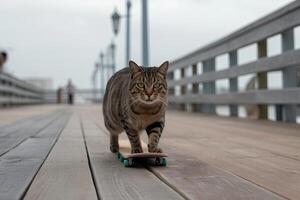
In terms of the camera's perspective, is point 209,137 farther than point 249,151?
Yes

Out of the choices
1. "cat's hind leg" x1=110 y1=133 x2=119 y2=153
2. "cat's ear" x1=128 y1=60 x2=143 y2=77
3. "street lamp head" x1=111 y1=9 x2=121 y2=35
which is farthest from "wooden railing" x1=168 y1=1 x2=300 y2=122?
"street lamp head" x1=111 y1=9 x2=121 y2=35

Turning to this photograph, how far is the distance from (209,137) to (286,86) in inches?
102

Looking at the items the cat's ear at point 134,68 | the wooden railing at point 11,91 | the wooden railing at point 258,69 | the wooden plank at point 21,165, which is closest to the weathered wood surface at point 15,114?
the wooden railing at point 11,91

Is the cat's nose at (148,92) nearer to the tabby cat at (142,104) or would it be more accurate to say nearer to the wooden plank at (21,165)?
the tabby cat at (142,104)

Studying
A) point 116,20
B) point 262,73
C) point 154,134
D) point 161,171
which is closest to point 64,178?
point 161,171

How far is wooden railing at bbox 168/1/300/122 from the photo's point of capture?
850 centimetres

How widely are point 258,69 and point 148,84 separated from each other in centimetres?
605

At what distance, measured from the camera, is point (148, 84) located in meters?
4.09

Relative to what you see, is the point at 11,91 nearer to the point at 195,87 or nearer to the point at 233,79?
the point at 195,87

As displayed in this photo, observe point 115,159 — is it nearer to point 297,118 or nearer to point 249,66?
point 297,118

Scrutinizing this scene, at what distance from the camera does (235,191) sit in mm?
3154

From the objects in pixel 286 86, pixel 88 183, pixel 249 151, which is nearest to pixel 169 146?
pixel 249 151

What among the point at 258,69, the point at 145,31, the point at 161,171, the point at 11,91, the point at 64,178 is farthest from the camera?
the point at 11,91

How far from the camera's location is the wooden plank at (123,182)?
3055mm
